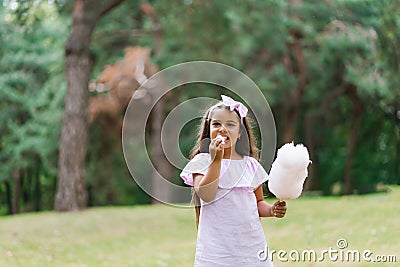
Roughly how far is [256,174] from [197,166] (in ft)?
0.98

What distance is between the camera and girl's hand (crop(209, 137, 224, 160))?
109 inches

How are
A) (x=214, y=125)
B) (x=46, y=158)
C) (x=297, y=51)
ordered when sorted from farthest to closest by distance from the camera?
(x=46, y=158) < (x=297, y=51) < (x=214, y=125)

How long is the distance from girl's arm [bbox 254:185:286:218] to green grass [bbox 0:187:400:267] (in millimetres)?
2967

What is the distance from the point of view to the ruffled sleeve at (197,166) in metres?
2.98

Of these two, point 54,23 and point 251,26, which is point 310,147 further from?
point 54,23

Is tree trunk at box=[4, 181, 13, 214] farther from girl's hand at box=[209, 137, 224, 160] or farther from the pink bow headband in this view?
girl's hand at box=[209, 137, 224, 160]

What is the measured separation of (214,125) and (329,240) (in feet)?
16.9

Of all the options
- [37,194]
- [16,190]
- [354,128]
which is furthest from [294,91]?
[37,194]

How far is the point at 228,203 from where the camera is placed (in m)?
3.01

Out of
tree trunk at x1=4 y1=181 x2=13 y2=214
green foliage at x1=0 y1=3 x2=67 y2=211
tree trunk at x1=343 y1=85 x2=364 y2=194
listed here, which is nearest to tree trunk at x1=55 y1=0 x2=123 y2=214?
green foliage at x1=0 y1=3 x2=67 y2=211

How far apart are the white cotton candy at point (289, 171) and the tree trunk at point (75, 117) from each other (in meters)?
9.50

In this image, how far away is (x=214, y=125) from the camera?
119 inches

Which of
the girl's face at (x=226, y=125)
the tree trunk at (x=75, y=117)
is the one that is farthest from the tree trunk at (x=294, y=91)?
the girl's face at (x=226, y=125)

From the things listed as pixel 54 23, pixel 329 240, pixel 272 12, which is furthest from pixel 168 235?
pixel 54 23
